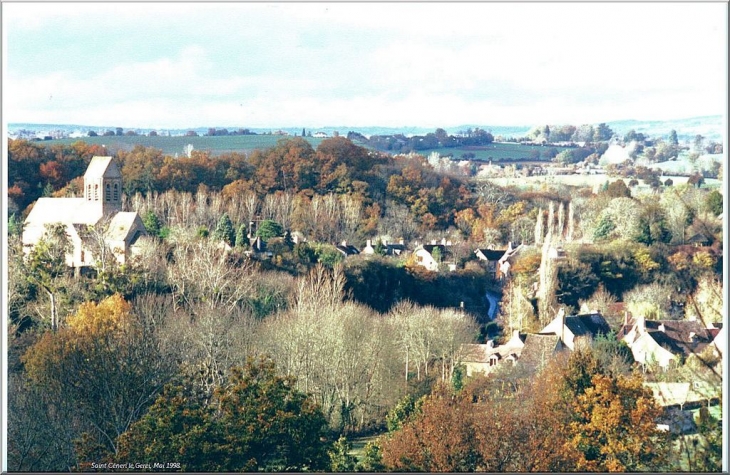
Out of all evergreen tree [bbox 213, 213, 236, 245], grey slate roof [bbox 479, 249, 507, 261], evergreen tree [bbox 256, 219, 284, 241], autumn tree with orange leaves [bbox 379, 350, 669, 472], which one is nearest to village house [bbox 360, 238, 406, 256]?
grey slate roof [bbox 479, 249, 507, 261]

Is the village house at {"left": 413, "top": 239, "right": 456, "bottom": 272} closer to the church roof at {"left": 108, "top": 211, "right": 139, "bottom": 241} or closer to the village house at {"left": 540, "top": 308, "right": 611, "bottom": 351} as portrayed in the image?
the village house at {"left": 540, "top": 308, "right": 611, "bottom": 351}

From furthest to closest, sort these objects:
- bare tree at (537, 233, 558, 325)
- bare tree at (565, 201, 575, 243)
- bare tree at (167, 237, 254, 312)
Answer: bare tree at (565, 201, 575, 243) → bare tree at (537, 233, 558, 325) → bare tree at (167, 237, 254, 312)

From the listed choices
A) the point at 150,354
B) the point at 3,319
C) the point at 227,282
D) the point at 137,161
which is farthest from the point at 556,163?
the point at 3,319

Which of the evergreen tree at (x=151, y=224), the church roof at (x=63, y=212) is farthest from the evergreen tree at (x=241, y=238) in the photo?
the church roof at (x=63, y=212)

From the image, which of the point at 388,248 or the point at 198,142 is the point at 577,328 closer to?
the point at 388,248

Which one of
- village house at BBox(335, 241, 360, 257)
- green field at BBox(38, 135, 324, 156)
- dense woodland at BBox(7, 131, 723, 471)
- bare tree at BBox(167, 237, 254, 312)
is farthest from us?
A: green field at BBox(38, 135, 324, 156)

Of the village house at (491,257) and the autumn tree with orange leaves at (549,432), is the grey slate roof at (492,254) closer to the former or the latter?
the village house at (491,257)

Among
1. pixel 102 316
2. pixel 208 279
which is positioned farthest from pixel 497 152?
pixel 102 316
